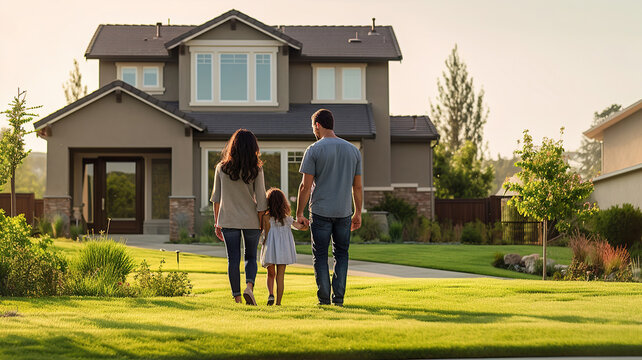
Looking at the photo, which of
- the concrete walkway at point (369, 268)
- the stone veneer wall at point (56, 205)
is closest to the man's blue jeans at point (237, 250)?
the concrete walkway at point (369, 268)

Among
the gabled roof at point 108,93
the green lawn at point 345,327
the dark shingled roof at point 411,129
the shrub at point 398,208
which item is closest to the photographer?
the green lawn at point 345,327

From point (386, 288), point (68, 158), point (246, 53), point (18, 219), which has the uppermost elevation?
point (246, 53)

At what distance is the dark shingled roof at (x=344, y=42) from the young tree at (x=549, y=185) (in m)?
13.0

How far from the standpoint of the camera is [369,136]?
81.1ft

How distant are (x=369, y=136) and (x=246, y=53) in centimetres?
529

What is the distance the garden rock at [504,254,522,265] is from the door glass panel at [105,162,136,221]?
560 inches

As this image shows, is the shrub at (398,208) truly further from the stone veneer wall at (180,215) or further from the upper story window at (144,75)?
the upper story window at (144,75)

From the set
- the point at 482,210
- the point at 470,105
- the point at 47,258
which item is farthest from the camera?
the point at 470,105

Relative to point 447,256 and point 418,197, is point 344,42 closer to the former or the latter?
point 418,197

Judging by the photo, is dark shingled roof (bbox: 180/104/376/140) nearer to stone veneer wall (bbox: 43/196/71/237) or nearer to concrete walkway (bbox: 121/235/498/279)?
stone veneer wall (bbox: 43/196/71/237)

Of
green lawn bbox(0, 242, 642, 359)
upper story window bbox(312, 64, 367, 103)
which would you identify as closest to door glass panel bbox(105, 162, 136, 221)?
upper story window bbox(312, 64, 367, 103)

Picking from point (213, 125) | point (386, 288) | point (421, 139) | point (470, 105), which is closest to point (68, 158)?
point (213, 125)

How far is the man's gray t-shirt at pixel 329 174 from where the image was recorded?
8312 mm

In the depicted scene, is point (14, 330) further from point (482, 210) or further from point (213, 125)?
point (482, 210)
